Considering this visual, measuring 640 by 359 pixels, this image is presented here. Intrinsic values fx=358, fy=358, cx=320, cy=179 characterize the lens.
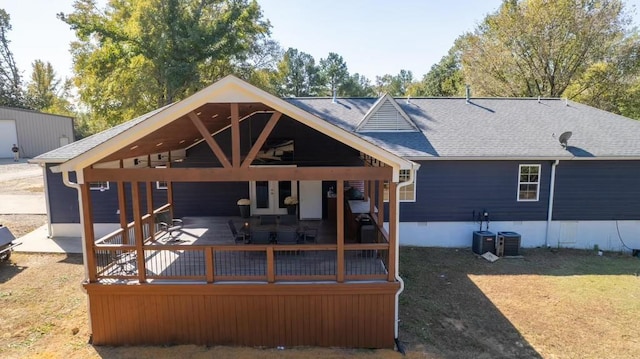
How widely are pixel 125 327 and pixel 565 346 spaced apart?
8319 mm

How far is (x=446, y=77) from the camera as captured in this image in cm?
4347

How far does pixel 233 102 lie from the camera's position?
616 cm

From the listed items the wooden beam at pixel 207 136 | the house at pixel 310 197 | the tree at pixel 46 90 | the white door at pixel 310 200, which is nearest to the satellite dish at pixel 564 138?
the house at pixel 310 197

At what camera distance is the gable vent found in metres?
13.3

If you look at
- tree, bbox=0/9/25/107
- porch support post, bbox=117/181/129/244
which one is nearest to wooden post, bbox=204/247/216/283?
porch support post, bbox=117/181/129/244

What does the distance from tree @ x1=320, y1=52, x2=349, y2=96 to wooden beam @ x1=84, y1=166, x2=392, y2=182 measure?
4601 cm

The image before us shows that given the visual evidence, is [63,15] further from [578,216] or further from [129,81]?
[578,216]

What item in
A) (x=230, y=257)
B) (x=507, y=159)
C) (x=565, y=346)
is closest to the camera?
(x=565, y=346)

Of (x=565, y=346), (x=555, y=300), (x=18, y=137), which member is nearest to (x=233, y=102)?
(x=565, y=346)

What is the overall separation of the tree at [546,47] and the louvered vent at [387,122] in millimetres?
18195

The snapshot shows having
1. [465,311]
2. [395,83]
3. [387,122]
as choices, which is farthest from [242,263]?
[395,83]

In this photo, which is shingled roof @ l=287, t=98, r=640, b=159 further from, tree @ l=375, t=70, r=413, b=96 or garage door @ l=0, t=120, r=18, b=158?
tree @ l=375, t=70, r=413, b=96

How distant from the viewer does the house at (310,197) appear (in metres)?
6.42

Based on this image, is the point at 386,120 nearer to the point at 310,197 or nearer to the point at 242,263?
the point at 310,197
